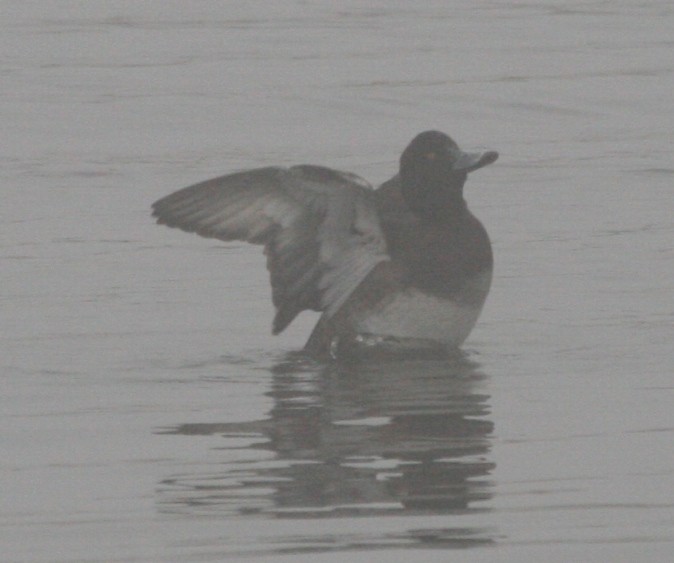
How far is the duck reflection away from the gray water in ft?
0.05

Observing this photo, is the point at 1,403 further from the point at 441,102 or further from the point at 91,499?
the point at 441,102

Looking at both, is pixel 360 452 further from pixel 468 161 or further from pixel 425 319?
pixel 468 161

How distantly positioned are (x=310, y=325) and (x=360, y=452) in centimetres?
333

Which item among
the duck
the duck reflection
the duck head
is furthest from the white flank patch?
the duck head

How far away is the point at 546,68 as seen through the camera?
61.2ft

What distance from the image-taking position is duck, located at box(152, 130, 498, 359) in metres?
8.59

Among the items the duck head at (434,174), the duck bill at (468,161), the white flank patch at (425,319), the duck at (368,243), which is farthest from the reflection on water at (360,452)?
the duck bill at (468,161)

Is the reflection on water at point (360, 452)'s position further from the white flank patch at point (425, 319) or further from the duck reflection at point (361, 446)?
the white flank patch at point (425, 319)

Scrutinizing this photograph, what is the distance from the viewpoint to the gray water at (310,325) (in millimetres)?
5871

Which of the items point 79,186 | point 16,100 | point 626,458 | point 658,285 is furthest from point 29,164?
point 626,458

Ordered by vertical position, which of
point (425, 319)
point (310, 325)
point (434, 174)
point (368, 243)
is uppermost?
point (434, 174)

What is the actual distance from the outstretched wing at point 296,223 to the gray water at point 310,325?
33 centimetres

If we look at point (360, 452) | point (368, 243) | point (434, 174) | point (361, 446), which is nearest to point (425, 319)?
point (368, 243)

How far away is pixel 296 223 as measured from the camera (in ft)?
28.7
